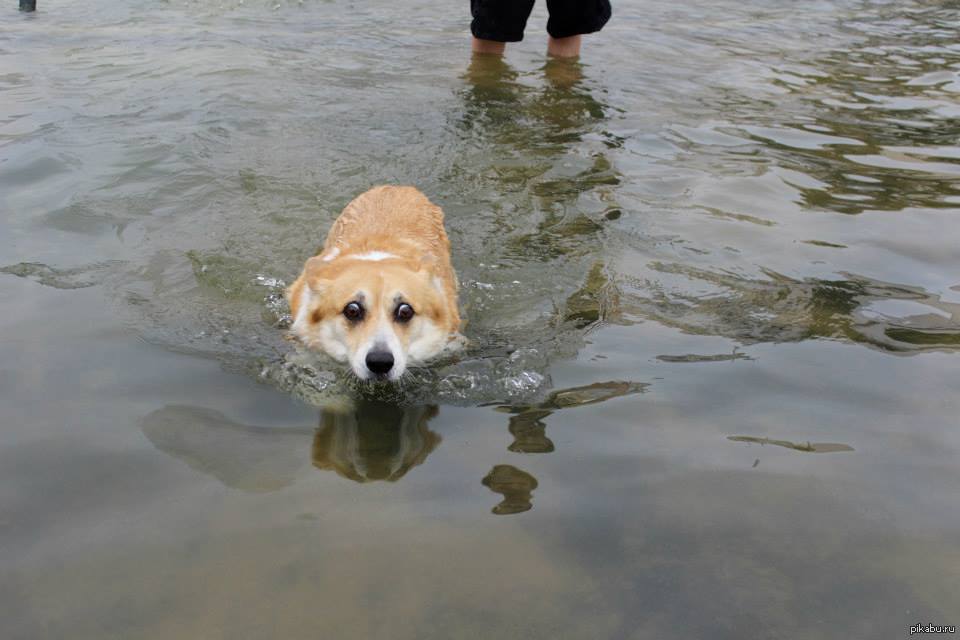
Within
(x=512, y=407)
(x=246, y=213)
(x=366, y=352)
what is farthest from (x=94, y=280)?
(x=512, y=407)

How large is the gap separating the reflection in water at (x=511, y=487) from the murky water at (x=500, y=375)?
2 cm

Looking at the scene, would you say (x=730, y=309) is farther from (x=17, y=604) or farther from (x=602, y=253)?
(x=17, y=604)

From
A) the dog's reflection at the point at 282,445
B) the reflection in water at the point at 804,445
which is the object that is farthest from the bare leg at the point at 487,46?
the reflection in water at the point at 804,445

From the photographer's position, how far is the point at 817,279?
4750mm

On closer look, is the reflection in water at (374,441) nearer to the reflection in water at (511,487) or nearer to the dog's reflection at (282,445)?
the dog's reflection at (282,445)

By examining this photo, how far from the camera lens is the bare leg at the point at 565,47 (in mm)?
9367

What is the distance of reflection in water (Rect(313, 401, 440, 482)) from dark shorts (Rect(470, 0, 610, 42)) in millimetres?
5635

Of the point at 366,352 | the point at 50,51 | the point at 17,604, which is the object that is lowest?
the point at 17,604

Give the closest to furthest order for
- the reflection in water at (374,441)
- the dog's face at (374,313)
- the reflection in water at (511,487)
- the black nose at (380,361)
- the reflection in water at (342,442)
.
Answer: the reflection in water at (511,487)
the reflection in water at (342,442)
the reflection in water at (374,441)
the black nose at (380,361)
the dog's face at (374,313)

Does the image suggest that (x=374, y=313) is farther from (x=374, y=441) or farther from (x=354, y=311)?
(x=374, y=441)

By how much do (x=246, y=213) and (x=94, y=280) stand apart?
57.6 inches

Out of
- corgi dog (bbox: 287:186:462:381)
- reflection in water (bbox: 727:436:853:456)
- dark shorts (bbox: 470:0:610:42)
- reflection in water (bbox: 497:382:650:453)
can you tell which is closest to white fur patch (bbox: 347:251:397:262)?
corgi dog (bbox: 287:186:462:381)

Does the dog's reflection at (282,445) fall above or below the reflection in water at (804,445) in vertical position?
below

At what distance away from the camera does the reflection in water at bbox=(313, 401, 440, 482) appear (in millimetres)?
3244
